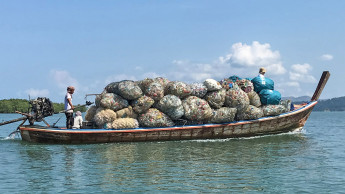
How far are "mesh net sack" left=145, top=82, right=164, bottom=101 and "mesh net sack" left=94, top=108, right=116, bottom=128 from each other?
1.53 m

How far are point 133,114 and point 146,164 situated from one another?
Answer: 4524 mm

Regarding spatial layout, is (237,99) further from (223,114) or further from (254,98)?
(254,98)

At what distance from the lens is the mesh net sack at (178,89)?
14266mm

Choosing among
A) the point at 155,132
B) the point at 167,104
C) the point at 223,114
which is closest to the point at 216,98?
the point at 223,114

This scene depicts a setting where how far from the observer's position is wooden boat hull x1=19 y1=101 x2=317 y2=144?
1412 centimetres

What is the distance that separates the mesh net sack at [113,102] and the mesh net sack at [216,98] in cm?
322

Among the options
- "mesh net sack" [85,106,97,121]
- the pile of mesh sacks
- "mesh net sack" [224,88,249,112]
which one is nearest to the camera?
the pile of mesh sacks

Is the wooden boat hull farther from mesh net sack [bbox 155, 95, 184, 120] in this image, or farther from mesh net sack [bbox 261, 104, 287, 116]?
mesh net sack [bbox 155, 95, 184, 120]

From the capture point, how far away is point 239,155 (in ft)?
38.0

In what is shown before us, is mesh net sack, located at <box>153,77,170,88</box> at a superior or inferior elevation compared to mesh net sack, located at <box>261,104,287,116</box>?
superior

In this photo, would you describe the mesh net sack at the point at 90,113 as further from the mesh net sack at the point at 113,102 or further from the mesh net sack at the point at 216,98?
the mesh net sack at the point at 216,98

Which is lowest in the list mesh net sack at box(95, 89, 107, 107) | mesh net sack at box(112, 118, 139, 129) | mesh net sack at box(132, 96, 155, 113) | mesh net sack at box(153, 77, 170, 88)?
mesh net sack at box(112, 118, 139, 129)

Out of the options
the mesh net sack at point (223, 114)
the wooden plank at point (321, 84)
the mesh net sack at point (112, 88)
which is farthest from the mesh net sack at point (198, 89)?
the wooden plank at point (321, 84)

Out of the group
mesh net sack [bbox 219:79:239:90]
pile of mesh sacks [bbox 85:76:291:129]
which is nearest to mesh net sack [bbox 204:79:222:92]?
pile of mesh sacks [bbox 85:76:291:129]
